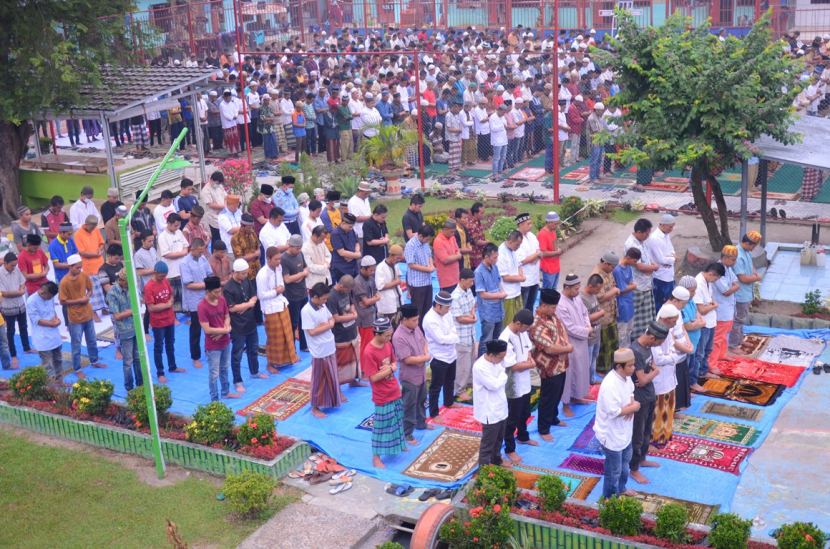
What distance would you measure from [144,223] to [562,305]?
6498 millimetres

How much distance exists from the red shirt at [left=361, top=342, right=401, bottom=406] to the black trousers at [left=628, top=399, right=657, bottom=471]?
90.5 inches

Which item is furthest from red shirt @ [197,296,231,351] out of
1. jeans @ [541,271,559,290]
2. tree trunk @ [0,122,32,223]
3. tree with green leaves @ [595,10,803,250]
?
tree trunk @ [0,122,32,223]

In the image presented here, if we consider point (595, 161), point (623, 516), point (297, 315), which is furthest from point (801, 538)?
point (595, 161)

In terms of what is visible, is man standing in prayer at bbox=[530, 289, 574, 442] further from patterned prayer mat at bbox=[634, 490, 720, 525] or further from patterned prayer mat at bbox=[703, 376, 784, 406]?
patterned prayer mat at bbox=[703, 376, 784, 406]

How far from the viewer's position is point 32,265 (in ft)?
39.4

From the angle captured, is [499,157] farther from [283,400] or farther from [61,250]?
[283,400]

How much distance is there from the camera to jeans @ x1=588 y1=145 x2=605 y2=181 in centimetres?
1891

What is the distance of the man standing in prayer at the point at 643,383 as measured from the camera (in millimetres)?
8477

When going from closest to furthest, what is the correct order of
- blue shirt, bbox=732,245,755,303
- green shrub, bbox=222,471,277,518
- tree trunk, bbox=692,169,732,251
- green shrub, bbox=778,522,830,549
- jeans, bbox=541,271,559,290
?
green shrub, bbox=778,522,830,549
green shrub, bbox=222,471,277,518
blue shirt, bbox=732,245,755,303
jeans, bbox=541,271,559,290
tree trunk, bbox=692,169,732,251

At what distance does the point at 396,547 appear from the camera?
7.45 meters

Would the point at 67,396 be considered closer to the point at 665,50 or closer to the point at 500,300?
the point at 500,300

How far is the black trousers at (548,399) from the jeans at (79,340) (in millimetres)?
5540

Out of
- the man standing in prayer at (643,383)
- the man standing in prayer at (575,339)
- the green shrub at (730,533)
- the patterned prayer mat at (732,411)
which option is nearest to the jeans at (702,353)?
the patterned prayer mat at (732,411)

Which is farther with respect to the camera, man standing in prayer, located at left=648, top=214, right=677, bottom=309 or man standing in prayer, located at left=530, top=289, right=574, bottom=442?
man standing in prayer, located at left=648, top=214, right=677, bottom=309
